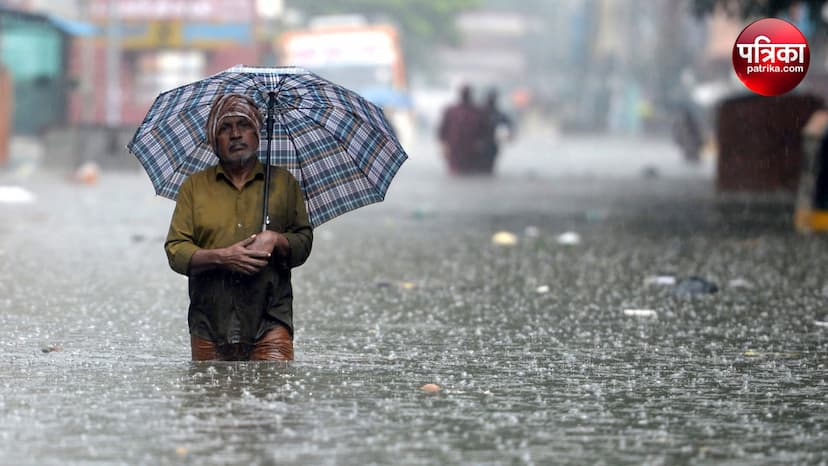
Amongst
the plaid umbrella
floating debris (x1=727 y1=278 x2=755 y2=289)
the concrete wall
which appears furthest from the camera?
the concrete wall

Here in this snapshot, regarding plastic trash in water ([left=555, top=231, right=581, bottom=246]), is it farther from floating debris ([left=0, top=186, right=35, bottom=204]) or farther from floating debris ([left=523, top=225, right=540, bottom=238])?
floating debris ([left=0, top=186, right=35, bottom=204])

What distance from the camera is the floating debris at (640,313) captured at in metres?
10.2

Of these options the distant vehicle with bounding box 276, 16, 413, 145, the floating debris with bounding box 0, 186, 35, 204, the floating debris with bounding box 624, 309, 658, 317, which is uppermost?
the distant vehicle with bounding box 276, 16, 413, 145

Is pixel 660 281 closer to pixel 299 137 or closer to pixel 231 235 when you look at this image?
pixel 299 137

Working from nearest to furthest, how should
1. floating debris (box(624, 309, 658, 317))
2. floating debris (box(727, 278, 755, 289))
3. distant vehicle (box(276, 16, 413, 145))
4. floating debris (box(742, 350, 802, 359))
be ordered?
1. floating debris (box(742, 350, 802, 359))
2. floating debris (box(624, 309, 658, 317))
3. floating debris (box(727, 278, 755, 289))
4. distant vehicle (box(276, 16, 413, 145))

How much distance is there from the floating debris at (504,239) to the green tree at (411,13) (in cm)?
5464

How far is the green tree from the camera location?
7112 centimetres

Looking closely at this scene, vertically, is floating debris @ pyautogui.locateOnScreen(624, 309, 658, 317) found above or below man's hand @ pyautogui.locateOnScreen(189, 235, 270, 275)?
below

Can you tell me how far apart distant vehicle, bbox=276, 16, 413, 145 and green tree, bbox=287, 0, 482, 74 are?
827 inches

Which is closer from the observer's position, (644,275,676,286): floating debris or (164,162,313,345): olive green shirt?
(164,162,313,345): olive green shirt

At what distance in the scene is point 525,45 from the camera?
154125mm

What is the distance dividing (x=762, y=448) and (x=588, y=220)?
12.8 metres

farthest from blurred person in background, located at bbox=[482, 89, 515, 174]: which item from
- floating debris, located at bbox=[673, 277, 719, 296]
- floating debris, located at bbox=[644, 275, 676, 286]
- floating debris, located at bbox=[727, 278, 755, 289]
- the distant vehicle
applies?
floating debris, located at bbox=[673, 277, 719, 296]

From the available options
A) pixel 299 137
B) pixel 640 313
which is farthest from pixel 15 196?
pixel 299 137
